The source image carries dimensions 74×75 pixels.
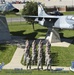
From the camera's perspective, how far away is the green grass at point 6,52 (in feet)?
115

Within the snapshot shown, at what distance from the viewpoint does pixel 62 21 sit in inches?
1640

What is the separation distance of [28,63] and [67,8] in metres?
60.9

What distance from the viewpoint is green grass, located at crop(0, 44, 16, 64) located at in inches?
1375

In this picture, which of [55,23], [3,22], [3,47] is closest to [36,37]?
[55,23]

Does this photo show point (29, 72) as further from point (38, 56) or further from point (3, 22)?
point (3, 22)

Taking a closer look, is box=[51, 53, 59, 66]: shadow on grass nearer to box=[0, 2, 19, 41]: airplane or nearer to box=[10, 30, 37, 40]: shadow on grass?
box=[0, 2, 19, 41]: airplane

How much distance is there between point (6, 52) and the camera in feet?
123

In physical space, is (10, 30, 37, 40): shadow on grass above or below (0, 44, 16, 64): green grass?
below

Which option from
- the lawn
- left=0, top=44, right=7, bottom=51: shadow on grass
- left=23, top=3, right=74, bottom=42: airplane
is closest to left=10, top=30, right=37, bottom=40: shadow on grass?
the lawn

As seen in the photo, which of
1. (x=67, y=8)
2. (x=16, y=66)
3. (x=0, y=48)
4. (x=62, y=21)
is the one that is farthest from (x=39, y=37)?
(x=67, y=8)

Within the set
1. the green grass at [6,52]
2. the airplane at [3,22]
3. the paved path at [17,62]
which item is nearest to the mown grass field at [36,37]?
the green grass at [6,52]

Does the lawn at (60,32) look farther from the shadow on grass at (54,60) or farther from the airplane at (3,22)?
the airplane at (3,22)

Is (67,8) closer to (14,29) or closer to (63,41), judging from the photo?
(14,29)

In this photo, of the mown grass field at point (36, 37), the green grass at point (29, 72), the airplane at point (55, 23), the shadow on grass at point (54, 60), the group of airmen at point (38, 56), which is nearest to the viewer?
the green grass at point (29, 72)
